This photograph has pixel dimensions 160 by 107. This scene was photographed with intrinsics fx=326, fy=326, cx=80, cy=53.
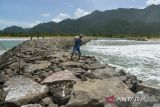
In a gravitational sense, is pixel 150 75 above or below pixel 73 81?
below

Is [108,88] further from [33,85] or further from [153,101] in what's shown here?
[33,85]

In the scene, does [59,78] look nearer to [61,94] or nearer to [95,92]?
[61,94]

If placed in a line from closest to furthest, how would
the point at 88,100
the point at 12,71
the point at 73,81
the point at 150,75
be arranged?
the point at 88,100, the point at 73,81, the point at 12,71, the point at 150,75

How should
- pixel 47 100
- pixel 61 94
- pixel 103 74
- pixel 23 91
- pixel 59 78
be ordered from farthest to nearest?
pixel 103 74 < pixel 59 78 < pixel 23 91 < pixel 61 94 < pixel 47 100

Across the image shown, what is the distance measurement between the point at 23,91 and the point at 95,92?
2.65 meters

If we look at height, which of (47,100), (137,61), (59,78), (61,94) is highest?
(59,78)

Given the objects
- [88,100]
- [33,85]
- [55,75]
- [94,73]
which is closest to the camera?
[88,100]

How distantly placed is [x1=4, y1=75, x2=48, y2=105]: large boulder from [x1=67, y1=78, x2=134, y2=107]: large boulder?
1.30 metres

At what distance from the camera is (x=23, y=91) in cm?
1189

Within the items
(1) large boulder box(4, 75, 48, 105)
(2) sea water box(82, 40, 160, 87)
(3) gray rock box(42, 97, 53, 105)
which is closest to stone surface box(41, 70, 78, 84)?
(1) large boulder box(4, 75, 48, 105)

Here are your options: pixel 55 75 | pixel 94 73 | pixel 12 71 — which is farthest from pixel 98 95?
pixel 12 71

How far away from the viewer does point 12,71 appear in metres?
17.3

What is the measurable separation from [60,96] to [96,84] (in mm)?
1451

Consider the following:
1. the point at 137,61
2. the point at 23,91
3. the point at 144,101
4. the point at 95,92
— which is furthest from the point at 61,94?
the point at 137,61
